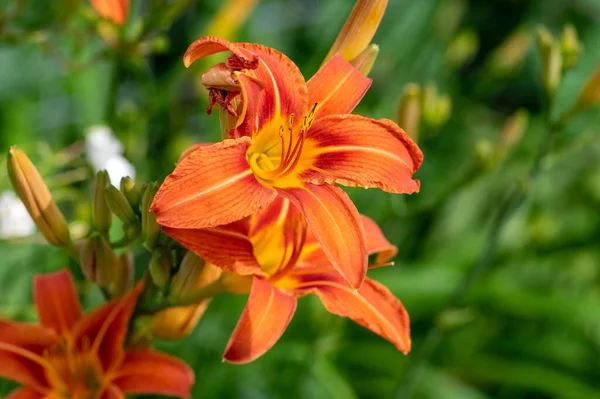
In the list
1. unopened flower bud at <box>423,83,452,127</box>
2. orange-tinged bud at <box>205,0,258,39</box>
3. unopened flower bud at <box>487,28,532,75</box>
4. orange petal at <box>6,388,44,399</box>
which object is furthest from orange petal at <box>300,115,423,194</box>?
unopened flower bud at <box>487,28,532,75</box>

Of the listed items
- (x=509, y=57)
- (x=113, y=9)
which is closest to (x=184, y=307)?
(x=113, y=9)

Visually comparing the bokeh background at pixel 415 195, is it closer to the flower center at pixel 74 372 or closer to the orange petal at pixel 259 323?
the flower center at pixel 74 372

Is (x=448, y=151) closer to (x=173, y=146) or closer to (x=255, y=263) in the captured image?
(x=173, y=146)

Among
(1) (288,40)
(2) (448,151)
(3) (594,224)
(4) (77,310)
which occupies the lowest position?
(3) (594,224)

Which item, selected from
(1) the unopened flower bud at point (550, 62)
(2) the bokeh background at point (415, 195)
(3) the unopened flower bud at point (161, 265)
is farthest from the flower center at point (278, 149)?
(1) the unopened flower bud at point (550, 62)

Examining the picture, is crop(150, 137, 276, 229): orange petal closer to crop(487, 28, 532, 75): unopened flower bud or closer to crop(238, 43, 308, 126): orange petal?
crop(238, 43, 308, 126): orange petal

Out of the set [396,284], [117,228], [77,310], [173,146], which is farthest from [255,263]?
[396,284]

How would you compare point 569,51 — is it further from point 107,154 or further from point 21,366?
point 21,366

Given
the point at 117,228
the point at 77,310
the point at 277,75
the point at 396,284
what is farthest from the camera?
the point at 396,284
